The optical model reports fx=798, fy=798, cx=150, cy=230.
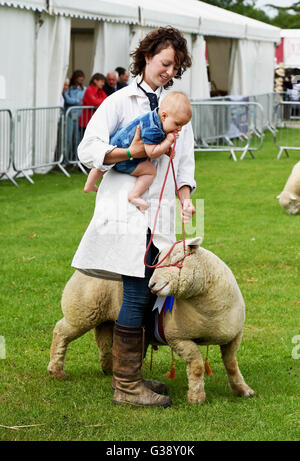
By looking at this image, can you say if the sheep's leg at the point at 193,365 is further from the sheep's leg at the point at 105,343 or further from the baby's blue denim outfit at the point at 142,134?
the baby's blue denim outfit at the point at 142,134

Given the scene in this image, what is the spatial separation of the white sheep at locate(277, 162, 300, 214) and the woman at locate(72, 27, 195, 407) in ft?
22.3

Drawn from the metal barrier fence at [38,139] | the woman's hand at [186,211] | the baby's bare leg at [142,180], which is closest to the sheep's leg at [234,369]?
the woman's hand at [186,211]

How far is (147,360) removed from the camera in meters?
5.70

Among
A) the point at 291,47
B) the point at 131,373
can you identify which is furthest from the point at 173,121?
the point at 291,47

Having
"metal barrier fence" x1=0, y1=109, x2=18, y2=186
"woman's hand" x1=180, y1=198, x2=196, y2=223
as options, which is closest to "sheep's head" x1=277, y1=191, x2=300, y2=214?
"metal barrier fence" x1=0, y1=109, x2=18, y2=186

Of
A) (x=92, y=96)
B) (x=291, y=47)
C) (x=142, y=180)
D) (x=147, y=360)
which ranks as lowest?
(x=147, y=360)

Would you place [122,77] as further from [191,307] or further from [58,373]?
[191,307]

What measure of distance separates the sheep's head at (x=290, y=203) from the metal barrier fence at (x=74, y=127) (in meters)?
5.56

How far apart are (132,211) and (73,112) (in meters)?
11.8

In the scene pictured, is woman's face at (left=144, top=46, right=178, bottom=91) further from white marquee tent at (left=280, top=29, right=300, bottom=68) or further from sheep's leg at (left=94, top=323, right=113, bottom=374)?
white marquee tent at (left=280, top=29, right=300, bottom=68)

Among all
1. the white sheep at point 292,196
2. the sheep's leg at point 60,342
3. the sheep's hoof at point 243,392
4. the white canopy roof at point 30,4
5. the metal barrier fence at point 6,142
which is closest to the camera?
the sheep's hoof at point 243,392

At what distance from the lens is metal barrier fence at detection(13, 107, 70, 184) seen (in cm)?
1466

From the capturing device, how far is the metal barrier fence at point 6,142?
46.0 ft

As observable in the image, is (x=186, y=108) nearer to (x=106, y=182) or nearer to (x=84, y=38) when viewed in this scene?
(x=106, y=182)
